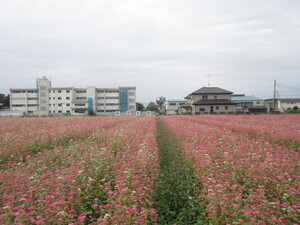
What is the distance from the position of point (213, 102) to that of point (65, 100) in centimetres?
5501

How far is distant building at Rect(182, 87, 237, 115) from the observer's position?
55625mm

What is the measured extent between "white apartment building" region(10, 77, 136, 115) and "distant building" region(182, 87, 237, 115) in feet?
114

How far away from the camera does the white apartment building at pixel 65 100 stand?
8225 cm

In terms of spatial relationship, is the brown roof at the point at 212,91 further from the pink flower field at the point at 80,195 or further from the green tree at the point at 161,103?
the pink flower field at the point at 80,195

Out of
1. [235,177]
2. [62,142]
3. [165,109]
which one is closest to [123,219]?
[235,177]

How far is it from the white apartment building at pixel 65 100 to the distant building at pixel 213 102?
34.7m

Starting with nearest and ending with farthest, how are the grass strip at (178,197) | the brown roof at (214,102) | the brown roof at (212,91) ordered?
the grass strip at (178,197) < the brown roof at (214,102) < the brown roof at (212,91)

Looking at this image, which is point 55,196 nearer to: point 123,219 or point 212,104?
point 123,219

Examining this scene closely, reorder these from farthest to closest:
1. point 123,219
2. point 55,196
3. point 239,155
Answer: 1. point 239,155
2. point 55,196
3. point 123,219

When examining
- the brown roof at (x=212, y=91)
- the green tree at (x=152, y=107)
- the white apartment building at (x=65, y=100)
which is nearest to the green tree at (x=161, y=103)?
the green tree at (x=152, y=107)

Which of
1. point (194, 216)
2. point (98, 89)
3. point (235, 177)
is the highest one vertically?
point (98, 89)

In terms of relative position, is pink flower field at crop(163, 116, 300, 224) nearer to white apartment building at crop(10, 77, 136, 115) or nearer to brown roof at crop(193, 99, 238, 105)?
brown roof at crop(193, 99, 238, 105)

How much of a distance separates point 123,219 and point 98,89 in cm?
8608

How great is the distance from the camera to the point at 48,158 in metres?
6.81
